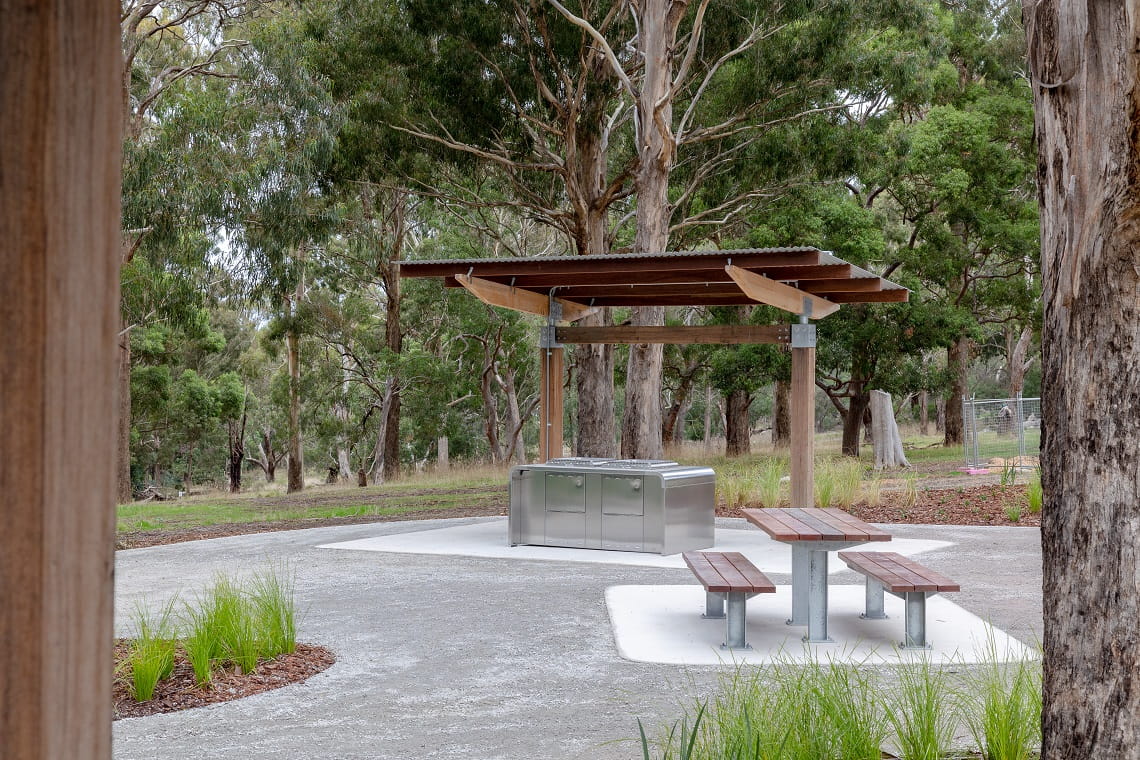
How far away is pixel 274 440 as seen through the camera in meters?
45.6

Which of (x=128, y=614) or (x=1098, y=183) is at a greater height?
(x=1098, y=183)

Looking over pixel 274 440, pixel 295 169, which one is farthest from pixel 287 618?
pixel 274 440

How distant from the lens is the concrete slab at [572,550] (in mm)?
10711

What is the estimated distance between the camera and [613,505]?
11.4 meters

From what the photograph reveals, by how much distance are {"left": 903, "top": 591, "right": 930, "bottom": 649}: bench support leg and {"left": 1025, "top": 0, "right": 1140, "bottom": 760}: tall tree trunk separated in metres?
3.69

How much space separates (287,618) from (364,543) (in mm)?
6050

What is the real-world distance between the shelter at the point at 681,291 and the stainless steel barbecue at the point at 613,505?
1450 mm

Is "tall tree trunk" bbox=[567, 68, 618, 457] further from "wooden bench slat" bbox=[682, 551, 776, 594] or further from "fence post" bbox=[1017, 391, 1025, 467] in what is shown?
"wooden bench slat" bbox=[682, 551, 776, 594]

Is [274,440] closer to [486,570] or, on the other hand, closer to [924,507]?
[924,507]

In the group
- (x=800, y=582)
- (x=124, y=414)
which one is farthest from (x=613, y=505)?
(x=124, y=414)

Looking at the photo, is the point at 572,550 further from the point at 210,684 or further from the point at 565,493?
the point at 210,684

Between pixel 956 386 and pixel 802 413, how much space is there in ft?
60.0

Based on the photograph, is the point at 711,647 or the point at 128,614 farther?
the point at 128,614

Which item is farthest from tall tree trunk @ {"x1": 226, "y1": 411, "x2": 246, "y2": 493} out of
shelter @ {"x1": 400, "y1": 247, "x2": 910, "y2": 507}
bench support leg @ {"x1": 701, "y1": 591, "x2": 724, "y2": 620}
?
bench support leg @ {"x1": 701, "y1": 591, "x2": 724, "y2": 620}
